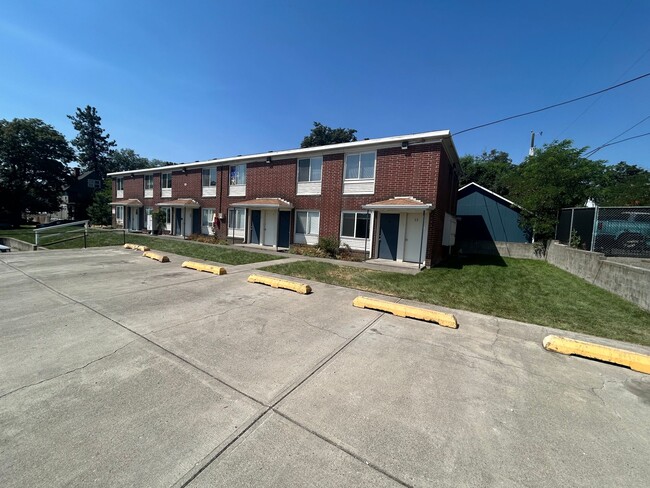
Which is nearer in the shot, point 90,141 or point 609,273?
point 609,273

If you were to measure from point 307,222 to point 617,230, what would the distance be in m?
13.4

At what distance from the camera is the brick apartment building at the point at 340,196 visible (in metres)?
12.8

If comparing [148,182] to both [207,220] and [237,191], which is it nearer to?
[207,220]

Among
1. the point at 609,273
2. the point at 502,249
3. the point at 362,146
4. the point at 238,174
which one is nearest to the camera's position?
the point at 609,273

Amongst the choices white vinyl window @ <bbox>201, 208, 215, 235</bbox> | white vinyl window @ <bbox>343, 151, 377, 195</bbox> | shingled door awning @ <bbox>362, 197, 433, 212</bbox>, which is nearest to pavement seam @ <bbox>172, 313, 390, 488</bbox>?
shingled door awning @ <bbox>362, 197, 433, 212</bbox>

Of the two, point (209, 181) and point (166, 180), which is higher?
point (166, 180)

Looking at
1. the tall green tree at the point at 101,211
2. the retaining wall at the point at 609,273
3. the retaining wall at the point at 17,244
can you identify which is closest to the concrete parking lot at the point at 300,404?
the retaining wall at the point at 609,273

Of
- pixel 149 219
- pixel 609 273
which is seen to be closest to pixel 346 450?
pixel 609 273

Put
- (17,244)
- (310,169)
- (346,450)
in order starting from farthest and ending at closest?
(17,244) < (310,169) < (346,450)

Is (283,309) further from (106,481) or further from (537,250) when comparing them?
(537,250)

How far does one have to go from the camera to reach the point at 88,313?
5336 millimetres

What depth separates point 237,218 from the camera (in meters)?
19.6

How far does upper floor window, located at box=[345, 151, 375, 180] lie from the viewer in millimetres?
14250

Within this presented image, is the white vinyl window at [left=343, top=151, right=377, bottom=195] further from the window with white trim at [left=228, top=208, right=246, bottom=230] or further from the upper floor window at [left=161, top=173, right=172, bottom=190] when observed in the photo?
the upper floor window at [left=161, top=173, right=172, bottom=190]
